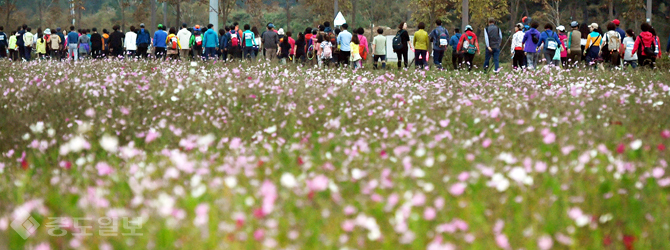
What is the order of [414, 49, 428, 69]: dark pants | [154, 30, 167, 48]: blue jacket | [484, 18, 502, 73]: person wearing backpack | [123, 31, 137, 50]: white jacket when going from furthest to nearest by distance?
[123, 31, 137, 50]: white jacket < [154, 30, 167, 48]: blue jacket < [414, 49, 428, 69]: dark pants < [484, 18, 502, 73]: person wearing backpack

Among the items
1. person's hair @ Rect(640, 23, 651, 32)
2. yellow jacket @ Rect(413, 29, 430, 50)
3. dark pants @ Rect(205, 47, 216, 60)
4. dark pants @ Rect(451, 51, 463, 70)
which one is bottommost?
dark pants @ Rect(451, 51, 463, 70)

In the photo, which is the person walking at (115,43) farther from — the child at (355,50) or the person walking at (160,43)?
the child at (355,50)

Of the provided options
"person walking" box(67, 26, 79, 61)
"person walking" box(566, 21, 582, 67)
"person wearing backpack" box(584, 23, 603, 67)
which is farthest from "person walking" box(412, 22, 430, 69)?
"person walking" box(67, 26, 79, 61)

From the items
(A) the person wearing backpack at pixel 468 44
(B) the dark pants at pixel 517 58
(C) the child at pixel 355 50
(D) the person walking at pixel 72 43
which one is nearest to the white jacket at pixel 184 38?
(D) the person walking at pixel 72 43

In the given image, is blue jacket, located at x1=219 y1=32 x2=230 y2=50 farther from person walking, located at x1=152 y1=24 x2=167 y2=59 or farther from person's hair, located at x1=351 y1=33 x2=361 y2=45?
person's hair, located at x1=351 y1=33 x2=361 y2=45

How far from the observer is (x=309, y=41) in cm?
2197

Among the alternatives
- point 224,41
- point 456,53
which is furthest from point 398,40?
point 224,41

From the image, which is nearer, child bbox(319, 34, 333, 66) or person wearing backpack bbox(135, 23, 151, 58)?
child bbox(319, 34, 333, 66)

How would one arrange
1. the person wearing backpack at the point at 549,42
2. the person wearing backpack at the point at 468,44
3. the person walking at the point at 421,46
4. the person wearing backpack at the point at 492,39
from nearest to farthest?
the person wearing backpack at the point at 549,42 < the person wearing backpack at the point at 492,39 < the person wearing backpack at the point at 468,44 < the person walking at the point at 421,46

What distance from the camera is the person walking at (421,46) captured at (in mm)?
19109
